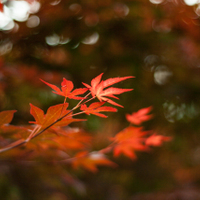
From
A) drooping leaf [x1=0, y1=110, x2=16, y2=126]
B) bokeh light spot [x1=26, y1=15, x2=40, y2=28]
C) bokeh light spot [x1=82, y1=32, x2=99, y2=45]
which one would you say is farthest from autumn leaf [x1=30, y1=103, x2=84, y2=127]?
bokeh light spot [x1=82, y1=32, x2=99, y2=45]

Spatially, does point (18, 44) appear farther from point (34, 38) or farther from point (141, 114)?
point (141, 114)

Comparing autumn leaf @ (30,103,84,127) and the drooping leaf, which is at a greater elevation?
the drooping leaf

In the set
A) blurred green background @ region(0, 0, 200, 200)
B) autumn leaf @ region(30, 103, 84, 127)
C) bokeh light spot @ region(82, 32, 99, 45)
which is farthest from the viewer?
bokeh light spot @ region(82, 32, 99, 45)

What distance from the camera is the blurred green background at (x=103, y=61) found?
1038mm

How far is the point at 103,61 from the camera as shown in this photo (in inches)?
52.3

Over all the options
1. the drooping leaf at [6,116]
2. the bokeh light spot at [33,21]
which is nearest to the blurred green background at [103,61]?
the bokeh light spot at [33,21]

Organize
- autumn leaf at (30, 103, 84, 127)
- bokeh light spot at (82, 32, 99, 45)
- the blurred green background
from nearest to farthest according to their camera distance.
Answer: autumn leaf at (30, 103, 84, 127) < the blurred green background < bokeh light spot at (82, 32, 99, 45)

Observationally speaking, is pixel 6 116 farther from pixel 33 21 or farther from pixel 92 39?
pixel 92 39

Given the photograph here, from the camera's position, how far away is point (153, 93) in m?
1.41

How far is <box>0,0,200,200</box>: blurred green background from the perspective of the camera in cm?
104

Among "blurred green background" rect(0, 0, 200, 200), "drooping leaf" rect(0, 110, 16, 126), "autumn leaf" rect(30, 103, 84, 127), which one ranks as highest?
"blurred green background" rect(0, 0, 200, 200)

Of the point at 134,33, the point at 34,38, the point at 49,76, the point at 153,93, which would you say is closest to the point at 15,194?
the point at 49,76

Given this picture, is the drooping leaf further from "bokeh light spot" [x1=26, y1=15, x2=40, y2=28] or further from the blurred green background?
"bokeh light spot" [x1=26, y1=15, x2=40, y2=28]

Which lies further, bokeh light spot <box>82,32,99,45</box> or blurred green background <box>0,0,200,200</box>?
bokeh light spot <box>82,32,99,45</box>
